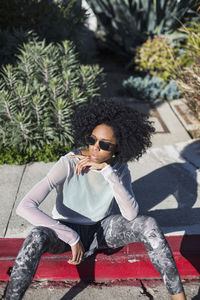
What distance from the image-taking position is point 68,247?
9.55 ft

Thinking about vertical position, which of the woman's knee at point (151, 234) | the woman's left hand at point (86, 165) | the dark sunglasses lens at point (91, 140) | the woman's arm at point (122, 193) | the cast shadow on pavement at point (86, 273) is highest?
the dark sunglasses lens at point (91, 140)

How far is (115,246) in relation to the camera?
2969 millimetres

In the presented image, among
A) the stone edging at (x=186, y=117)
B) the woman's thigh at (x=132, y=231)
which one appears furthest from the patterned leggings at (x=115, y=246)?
the stone edging at (x=186, y=117)

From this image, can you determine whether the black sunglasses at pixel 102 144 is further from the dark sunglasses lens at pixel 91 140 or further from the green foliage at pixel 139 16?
the green foliage at pixel 139 16

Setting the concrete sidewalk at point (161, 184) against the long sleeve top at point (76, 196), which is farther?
the concrete sidewalk at point (161, 184)

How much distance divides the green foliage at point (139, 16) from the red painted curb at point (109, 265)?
5.39 metres

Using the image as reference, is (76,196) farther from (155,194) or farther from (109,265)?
(155,194)

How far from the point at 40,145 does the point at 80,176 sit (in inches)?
82.0

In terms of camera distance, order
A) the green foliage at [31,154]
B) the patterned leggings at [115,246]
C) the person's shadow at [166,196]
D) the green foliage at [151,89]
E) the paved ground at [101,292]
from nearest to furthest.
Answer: the patterned leggings at [115,246]
the paved ground at [101,292]
the person's shadow at [166,196]
the green foliage at [31,154]
the green foliage at [151,89]

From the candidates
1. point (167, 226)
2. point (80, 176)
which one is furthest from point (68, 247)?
point (167, 226)

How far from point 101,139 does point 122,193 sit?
0.41 metres

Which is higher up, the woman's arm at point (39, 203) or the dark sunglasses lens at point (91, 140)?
the dark sunglasses lens at point (91, 140)

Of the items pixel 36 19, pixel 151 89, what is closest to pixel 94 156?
pixel 151 89

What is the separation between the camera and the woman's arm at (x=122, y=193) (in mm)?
2695
